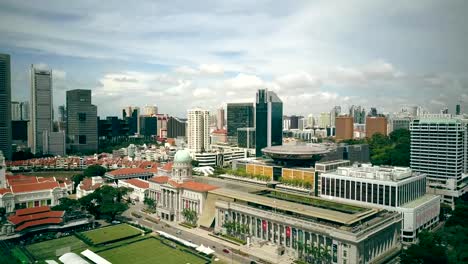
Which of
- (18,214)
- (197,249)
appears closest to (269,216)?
(197,249)

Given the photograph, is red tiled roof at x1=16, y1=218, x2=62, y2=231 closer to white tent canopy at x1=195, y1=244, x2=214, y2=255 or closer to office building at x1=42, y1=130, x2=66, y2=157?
white tent canopy at x1=195, y1=244, x2=214, y2=255

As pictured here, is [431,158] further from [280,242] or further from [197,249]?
[197,249]

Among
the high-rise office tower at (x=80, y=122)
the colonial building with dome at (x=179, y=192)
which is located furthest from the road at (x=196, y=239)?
the high-rise office tower at (x=80, y=122)

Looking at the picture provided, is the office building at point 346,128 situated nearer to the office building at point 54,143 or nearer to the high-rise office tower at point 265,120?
the high-rise office tower at point 265,120

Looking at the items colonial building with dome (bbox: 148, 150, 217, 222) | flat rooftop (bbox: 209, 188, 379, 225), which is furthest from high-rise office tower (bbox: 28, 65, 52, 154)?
flat rooftop (bbox: 209, 188, 379, 225)

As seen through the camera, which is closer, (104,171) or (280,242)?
(280,242)
